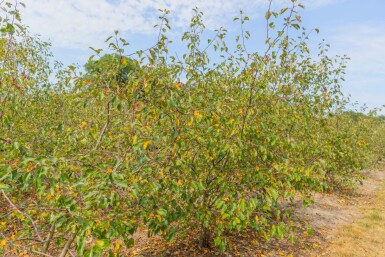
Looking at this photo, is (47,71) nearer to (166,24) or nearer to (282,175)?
(166,24)

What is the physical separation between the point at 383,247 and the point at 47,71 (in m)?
12.1

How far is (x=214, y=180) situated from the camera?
5625 mm

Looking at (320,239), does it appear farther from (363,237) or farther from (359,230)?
(359,230)

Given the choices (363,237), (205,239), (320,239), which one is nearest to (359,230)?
(363,237)

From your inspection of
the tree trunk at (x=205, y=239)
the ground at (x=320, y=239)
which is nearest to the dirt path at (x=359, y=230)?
the ground at (x=320, y=239)

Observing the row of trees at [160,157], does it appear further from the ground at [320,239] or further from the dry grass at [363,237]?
the dry grass at [363,237]

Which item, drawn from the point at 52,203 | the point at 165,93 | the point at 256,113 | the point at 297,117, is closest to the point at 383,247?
the point at 297,117

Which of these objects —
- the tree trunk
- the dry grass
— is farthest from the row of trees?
the dry grass

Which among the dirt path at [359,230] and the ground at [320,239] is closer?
the ground at [320,239]

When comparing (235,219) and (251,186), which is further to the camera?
(251,186)

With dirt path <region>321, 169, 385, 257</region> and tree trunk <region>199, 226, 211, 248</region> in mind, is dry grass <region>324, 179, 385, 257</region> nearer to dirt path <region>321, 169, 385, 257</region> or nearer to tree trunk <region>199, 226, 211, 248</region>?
dirt path <region>321, 169, 385, 257</region>

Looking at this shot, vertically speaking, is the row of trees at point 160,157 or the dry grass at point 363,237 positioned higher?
the row of trees at point 160,157

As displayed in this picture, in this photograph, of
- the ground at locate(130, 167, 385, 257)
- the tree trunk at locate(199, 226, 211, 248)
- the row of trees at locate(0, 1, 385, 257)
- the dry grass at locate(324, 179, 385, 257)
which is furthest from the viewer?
the dry grass at locate(324, 179, 385, 257)

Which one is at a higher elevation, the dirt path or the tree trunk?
the tree trunk
